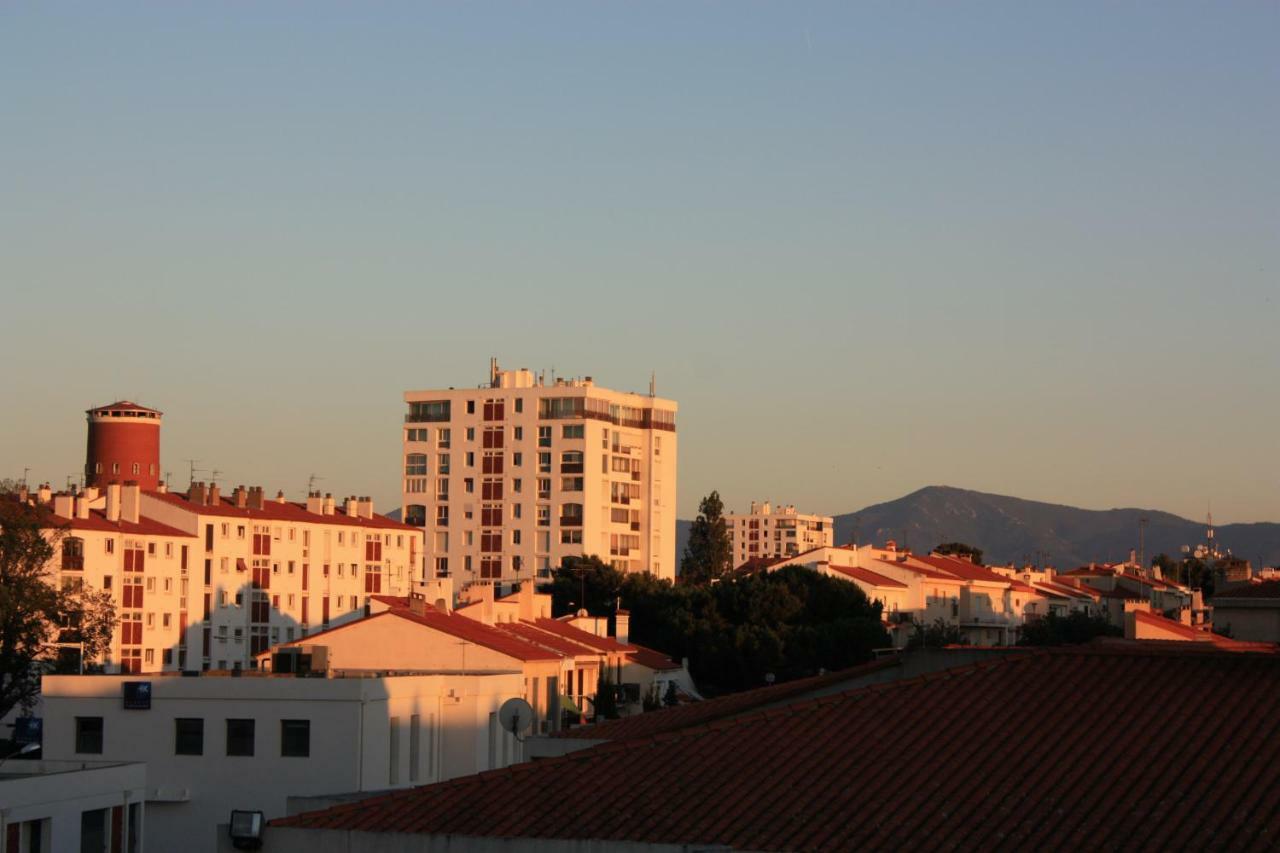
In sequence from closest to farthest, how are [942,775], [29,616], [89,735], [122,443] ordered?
[942,775] → [89,735] → [29,616] → [122,443]

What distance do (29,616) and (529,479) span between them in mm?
91335

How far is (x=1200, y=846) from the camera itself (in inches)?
763

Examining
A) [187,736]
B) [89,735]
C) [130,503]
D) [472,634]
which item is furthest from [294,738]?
[130,503]

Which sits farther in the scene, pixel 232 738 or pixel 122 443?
pixel 122 443

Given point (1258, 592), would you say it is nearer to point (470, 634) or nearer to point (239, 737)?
point (239, 737)

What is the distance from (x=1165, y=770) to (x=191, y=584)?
10152 centimetres

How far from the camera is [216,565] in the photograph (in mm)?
120688

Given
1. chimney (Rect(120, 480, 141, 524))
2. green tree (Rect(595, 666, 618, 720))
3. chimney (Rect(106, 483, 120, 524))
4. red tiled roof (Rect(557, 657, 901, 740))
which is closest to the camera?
red tiled roof (Rect(557, 657, 901, 740))

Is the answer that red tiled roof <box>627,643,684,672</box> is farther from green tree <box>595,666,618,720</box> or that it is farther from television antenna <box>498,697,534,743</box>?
television antenna <box>498,697,534,743</box>

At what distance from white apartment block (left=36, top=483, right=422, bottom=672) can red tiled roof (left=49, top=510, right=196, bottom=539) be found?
111 millimetres

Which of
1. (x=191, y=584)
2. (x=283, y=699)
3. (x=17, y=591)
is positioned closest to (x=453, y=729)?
(x=283, y=699)

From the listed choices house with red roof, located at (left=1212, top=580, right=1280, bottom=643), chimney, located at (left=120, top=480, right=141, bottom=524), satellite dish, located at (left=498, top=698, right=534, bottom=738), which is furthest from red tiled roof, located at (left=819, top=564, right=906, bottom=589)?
satellite dish, located at (left=498, top=698, right=534, bottom=738)

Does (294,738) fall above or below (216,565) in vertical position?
below

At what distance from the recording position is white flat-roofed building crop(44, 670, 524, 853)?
4241 cm
